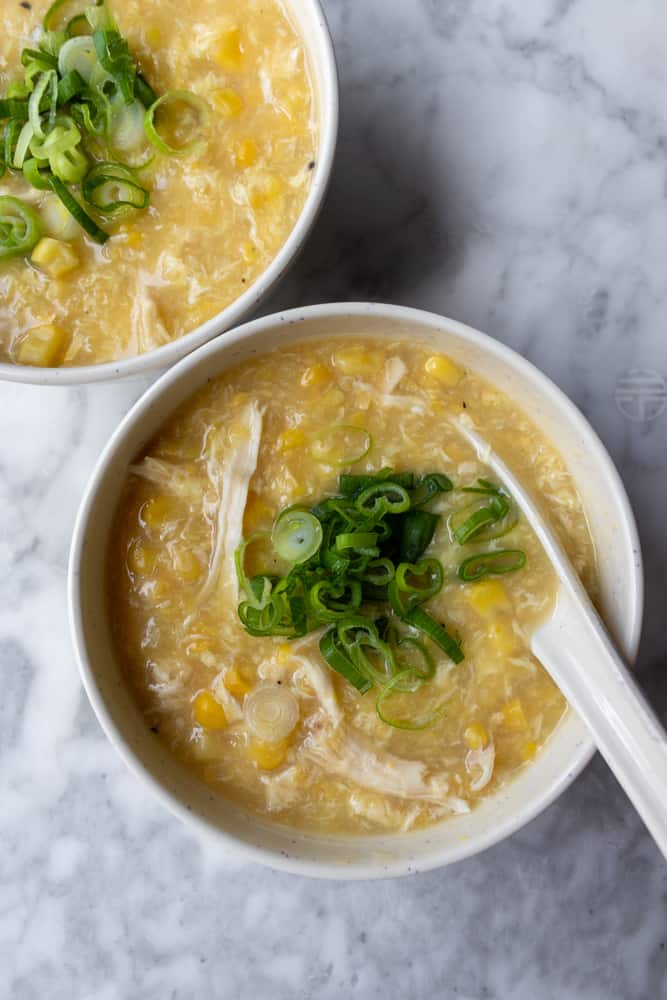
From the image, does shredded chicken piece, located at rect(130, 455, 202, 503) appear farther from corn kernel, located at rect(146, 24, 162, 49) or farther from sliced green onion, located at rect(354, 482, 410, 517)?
corn kernel, located at rect(146, 24, 162, 49)

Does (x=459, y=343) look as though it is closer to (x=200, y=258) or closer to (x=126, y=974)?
(x=200, y=258)

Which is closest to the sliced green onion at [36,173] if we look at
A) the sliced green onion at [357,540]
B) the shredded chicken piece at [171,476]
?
the shredded chicken piece at [171,476]

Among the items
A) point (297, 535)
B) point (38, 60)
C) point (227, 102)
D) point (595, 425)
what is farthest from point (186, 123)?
point (595, 425)

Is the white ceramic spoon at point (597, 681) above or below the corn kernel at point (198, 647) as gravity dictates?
above

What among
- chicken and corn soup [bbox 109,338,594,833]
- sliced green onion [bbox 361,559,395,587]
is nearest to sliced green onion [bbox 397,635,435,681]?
chicken and corn soup [bbox 109,338,594,833]

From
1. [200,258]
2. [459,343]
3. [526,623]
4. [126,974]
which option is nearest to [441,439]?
[459,343]

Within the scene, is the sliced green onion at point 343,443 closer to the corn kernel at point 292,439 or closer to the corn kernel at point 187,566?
the corn kernel at point 292,439
